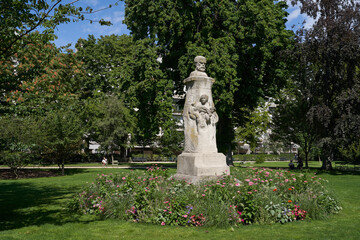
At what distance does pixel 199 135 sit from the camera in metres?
10.1

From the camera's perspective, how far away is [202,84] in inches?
412

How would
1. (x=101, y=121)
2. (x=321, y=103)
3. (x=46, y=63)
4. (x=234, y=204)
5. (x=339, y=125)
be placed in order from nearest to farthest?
(x=234, y=204)
(x=46, y=63)
(x=339, y=125)
(x=321, y=103)
(x=101, y=121)

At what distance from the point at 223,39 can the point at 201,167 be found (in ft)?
51.2

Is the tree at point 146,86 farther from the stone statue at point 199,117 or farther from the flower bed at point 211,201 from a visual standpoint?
the flower bed at point 211,201

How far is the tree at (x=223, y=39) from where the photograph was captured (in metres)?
22.3

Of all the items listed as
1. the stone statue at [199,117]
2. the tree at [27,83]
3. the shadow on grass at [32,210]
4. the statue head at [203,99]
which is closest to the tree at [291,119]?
the stone statue at [199,117]

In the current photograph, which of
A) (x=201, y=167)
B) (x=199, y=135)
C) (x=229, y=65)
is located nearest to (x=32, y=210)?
(x=201, y=167)

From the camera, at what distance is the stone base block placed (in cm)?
943

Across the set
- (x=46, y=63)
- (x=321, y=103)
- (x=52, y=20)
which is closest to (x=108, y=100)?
(x=321, y=103)

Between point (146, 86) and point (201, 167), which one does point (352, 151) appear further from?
point (201, 167)

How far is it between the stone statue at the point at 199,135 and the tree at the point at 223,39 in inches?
447

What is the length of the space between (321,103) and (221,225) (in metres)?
20.5

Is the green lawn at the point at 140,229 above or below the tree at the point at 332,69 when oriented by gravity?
below

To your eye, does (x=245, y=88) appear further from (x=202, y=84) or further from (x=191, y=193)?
(x=191, y=193)
